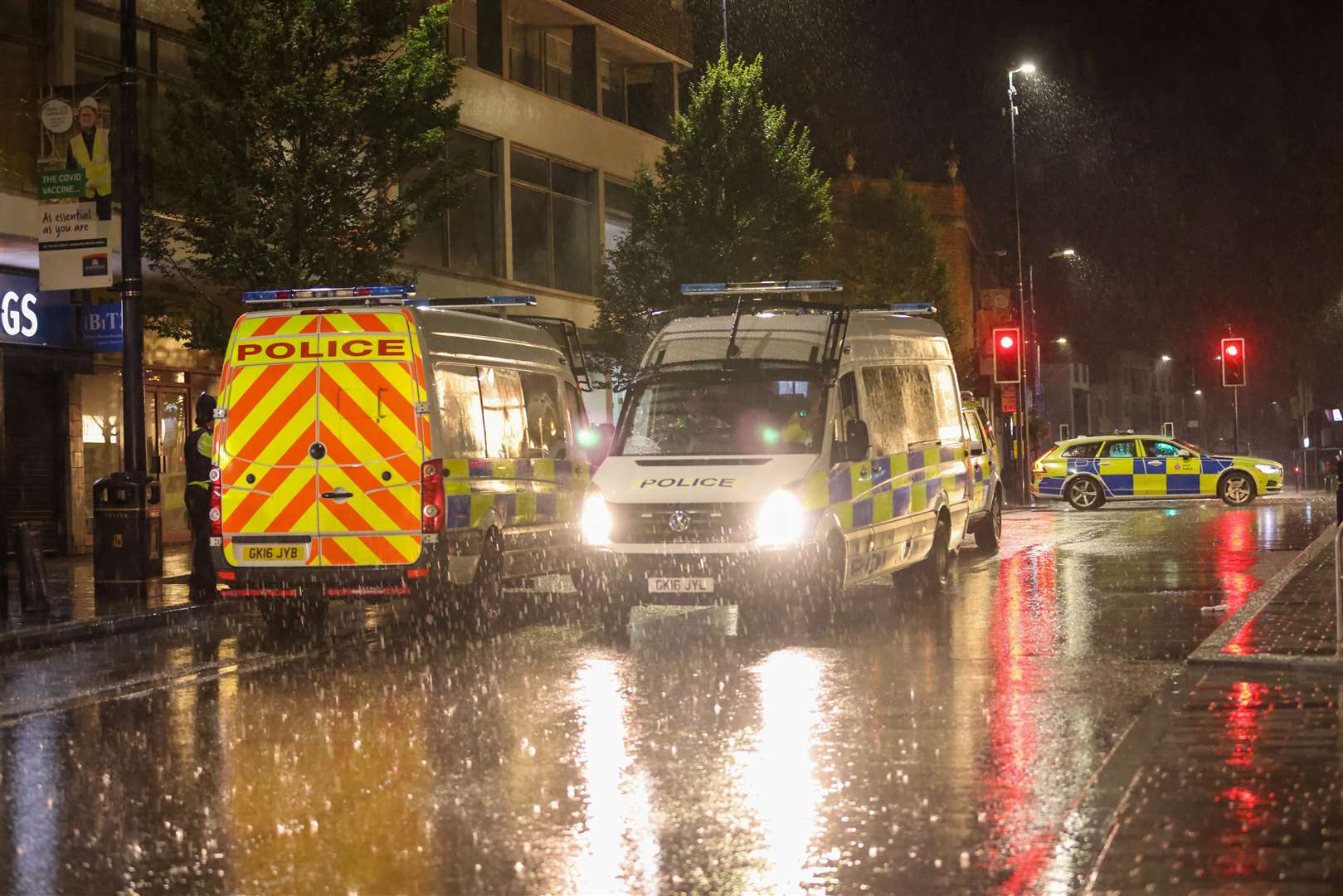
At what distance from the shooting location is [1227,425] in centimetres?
14062

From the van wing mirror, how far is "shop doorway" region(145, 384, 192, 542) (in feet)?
46.4

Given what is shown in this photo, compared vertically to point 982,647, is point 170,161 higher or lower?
higher

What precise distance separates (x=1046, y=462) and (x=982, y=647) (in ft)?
81.6

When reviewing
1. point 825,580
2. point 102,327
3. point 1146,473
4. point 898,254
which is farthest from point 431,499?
point 898,254

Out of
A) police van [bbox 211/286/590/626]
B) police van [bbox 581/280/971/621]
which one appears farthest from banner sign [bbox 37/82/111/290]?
police van [bbox 581/280/971/621]

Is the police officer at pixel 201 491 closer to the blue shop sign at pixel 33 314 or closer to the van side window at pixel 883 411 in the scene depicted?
the van side window at pixel 883 411

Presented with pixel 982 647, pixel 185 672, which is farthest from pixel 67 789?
pixel 982 647

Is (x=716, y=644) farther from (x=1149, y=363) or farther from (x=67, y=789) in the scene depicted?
(x=1149, y=363)

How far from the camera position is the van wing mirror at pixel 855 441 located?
14.2m

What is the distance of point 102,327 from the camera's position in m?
23.8

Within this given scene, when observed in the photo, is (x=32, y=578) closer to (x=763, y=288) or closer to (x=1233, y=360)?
(x=763, y=288)

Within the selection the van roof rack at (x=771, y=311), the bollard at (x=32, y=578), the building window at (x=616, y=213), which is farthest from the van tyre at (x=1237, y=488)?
the bollard at (x=32, y=578)

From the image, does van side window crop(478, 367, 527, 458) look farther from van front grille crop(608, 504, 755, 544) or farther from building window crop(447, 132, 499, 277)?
building window crop(447, 132, 499, 277)

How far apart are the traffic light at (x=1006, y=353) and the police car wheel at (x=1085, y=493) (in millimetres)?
4382
